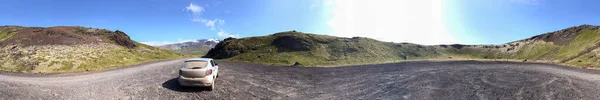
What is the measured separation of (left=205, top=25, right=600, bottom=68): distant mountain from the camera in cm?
8688

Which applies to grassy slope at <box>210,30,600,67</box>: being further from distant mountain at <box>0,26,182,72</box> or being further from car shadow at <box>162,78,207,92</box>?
car shadow at <box>162,78,207,92</box>

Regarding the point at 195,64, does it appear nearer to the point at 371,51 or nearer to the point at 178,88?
the point at 178,88

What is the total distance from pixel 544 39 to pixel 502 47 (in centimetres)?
1952

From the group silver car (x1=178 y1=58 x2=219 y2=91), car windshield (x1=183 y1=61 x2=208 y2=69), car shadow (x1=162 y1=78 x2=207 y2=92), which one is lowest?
car shadow (x1=162 y1=78 x2=207 y2=92)

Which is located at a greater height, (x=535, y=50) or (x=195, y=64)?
(x=195, y=64)

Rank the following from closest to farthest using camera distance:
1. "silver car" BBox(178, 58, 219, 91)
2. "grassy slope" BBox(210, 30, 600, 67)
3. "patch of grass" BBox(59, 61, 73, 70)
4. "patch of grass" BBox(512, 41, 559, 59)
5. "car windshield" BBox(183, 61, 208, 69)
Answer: "silver car" BBox(178, 58, 219, 91) < "car windshield" BBox(183, 61, 208, 69) < "patch of grass" BBox(59, 61, 73, 70) < "grassy slope" BBox(210, 30, 600, 67) < "patch of grass" BBox(512, 41, 559, 59)

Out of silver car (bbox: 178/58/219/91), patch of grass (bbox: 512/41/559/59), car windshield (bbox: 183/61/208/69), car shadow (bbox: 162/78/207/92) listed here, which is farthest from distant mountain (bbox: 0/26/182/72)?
patch of grass (bbox: 512/41/559/59)

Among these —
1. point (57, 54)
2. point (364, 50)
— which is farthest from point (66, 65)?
point (364, 50)

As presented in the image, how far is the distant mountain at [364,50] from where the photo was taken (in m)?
86.9

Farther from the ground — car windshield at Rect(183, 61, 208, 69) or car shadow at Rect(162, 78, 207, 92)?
car windshield at Rect(183, 61, 208, 69)

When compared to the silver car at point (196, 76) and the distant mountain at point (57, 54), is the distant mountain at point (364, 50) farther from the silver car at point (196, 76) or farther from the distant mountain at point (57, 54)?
the silver car at point (196, 76)

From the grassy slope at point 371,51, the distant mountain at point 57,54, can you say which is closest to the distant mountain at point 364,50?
the grassy slope at point 371,51

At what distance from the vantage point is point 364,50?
108m

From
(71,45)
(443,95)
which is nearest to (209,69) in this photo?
(443,95)
